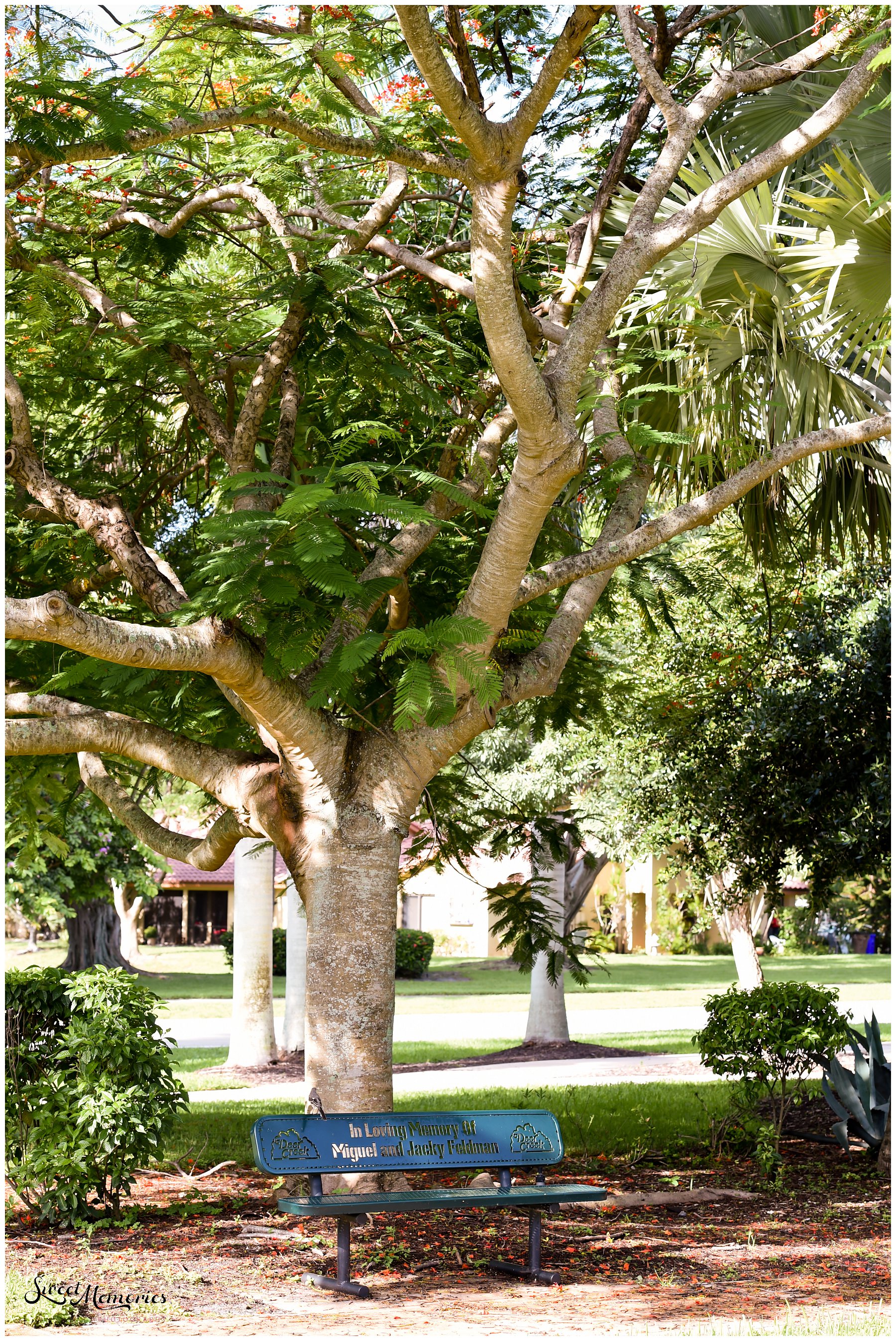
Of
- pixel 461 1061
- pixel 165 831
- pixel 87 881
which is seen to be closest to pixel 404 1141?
pixel 165 831

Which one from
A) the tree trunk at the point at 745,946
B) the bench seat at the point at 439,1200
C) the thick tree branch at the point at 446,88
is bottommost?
the tree trunk at the point at 745,946

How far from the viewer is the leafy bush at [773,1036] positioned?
27.9ft

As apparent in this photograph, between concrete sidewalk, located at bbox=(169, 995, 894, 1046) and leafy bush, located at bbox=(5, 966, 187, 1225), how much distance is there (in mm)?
11179

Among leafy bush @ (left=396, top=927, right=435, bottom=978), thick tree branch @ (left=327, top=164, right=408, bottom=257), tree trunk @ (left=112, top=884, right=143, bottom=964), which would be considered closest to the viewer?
thick tree branch @ (left=327, top=164, right=408, bottom=257)

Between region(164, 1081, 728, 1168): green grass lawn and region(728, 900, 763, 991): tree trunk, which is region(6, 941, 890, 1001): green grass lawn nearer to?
region(728, 900, 763, 991): tree trunk

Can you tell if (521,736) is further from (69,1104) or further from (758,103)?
(69,1104)

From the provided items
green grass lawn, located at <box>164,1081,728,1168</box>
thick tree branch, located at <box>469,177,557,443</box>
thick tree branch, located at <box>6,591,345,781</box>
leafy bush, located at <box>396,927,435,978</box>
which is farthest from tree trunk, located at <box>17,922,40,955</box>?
thick tree branch, located at <box>469,177,557,443</box>

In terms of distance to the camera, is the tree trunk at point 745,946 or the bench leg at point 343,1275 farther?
the tree trunk at point 745,946

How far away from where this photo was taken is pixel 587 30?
18.2 ft

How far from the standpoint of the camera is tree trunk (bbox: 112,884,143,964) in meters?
41.4

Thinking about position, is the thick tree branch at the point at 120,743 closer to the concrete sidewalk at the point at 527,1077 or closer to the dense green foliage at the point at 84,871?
the concrete sidewalk at the point at 527,1077

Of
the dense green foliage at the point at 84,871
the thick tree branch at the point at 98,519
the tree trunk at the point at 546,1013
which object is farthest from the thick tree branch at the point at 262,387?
the dense green foliage at the point at 84,871

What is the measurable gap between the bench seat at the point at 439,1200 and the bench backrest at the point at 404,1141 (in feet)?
0.38

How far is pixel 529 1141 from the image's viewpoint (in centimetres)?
620
